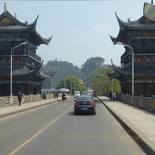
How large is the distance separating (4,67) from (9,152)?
156 feet

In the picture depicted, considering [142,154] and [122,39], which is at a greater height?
[122,39]

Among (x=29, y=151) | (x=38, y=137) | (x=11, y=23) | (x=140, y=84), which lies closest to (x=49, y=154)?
(x=29, y=151)

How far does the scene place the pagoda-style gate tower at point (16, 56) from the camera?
54625 mm

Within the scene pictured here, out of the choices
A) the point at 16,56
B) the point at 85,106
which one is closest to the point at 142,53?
the point at 16,56

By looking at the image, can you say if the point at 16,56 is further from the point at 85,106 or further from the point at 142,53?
the point at 85,106

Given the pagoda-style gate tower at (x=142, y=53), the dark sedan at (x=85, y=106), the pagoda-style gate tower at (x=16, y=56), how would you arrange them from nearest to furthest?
the dark sedan at (x=85, y=106) < the pagoda-style gate tower at (x=142, y=53) < the pagoda-style gate tower at (x=16, y=56)

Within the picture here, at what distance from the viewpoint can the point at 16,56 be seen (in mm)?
56969

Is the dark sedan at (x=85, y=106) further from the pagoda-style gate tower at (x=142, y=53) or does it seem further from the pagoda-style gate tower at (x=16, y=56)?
the pagoda-style gate tower at (x=142, y=53)

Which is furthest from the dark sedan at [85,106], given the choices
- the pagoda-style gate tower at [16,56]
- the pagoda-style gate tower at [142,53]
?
the pagoda-style gate tower at [142,53]

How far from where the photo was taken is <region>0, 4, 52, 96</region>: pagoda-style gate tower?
54.6 meters

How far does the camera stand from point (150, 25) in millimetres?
54719

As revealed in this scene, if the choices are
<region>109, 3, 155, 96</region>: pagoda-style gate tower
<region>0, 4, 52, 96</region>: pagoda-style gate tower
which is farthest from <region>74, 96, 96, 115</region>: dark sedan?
<region>109, 3, 155, 96</region>: pagoda-style gate tower

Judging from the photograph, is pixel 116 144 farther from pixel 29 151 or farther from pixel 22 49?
pixel 22 49

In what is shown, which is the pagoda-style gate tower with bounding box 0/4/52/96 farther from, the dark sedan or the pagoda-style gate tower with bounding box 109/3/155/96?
the dark sedan
